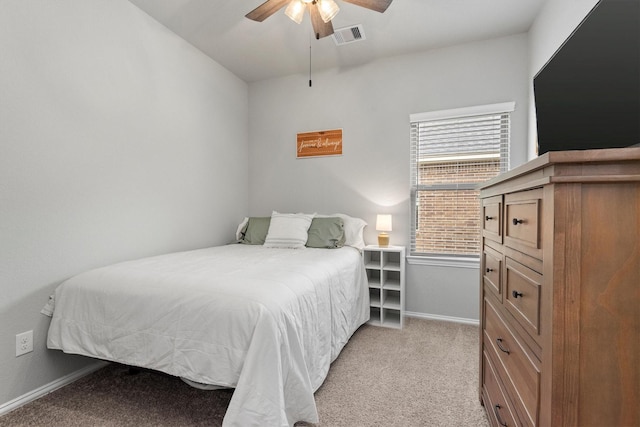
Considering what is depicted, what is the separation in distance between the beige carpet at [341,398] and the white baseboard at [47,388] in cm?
4

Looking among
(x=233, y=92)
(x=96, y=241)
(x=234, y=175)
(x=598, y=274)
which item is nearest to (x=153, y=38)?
(x=233, y=92)

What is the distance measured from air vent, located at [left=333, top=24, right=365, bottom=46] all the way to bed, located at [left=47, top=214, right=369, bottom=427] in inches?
82.7

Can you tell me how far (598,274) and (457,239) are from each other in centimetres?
246

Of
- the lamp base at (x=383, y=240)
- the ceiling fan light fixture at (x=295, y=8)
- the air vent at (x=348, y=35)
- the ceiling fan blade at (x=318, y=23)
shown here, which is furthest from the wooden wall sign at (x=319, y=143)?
the ceiling fan light fixture at (x=295, y=8)

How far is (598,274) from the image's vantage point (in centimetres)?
72

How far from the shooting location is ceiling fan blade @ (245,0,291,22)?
206cm

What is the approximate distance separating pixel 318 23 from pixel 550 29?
5.63 ft

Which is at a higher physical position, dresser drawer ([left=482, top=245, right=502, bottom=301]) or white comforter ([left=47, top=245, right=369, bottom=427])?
dresser drawer ([left=482, top=245, right=502, bottom=301])

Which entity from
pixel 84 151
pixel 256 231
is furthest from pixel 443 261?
pixel 84 151

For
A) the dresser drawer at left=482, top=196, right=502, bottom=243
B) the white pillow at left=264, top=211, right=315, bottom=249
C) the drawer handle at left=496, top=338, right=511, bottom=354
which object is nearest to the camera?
the drawer handle at left=496, top=338, right=511, bottom=354

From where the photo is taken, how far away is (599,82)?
1.10 meters

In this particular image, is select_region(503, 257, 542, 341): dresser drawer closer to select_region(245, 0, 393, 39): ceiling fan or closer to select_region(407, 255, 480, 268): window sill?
select_region(245, 0, 393, 39): ceiling fan

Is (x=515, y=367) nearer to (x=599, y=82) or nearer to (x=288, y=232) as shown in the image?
(x=599, y=82)

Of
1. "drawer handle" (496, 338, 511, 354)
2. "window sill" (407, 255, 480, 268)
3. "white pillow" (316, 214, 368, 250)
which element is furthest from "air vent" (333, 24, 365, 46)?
"drawer handle" (496, 338, 511, 354)
